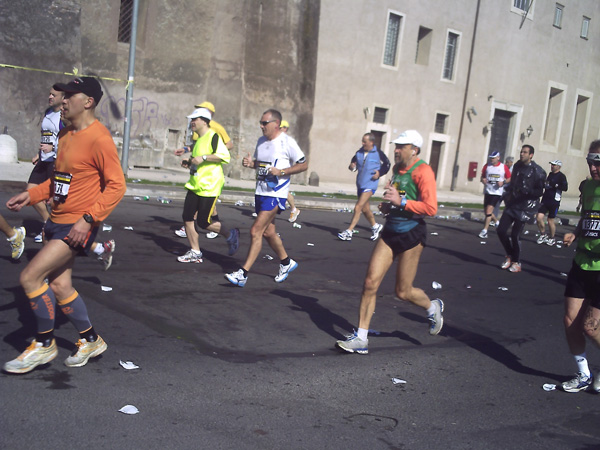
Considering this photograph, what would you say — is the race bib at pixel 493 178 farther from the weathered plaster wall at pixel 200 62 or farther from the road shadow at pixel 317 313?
the weathered plaster wall at pixel 200 62

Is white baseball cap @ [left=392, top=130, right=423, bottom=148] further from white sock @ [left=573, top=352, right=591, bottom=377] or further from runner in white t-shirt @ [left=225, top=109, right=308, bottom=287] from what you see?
runner in white t-shirt @ [left=225, top=109, right=308, bottom=287]

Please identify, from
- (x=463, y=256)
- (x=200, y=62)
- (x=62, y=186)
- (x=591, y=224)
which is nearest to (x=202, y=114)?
(x=62, y=186)

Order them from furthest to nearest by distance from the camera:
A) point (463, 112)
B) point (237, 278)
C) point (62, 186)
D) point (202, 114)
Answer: point (463, 112)
point (202, 114)
point (237, 278)
point (62, 186)

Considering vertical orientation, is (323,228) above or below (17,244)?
below


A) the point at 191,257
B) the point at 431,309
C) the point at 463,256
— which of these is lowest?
the point at 463,256

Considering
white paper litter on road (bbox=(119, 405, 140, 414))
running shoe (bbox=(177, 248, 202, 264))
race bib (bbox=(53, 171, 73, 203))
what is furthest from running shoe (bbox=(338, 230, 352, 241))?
white paper litter on road (bbox=(119, 405, 140, 414))

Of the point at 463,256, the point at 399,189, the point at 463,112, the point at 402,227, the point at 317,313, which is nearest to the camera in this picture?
the point at 402,227

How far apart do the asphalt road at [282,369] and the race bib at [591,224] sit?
4.20 ft

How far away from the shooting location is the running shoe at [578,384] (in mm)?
5562

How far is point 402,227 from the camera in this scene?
605 cm

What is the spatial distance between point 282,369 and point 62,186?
212cm

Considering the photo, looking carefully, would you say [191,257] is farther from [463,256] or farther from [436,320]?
[463,256]

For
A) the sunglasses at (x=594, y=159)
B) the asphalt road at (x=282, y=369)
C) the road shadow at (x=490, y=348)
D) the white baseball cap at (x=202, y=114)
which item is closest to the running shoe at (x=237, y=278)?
the asphalt road at (x=282, y=369)

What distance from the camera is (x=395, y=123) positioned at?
31.1 meters
